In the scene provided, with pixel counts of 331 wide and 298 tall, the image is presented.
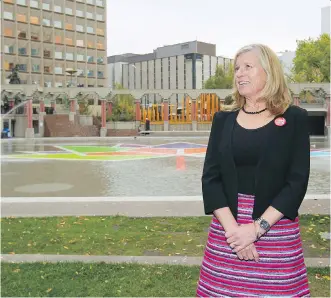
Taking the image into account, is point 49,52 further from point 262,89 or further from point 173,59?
point 262,89

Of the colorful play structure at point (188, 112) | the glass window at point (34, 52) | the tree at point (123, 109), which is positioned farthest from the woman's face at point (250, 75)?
the glass window at point (34, 52)

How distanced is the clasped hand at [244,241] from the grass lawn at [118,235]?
12.0 ft

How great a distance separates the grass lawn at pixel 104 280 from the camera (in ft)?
15.6

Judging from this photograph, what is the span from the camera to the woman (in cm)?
257

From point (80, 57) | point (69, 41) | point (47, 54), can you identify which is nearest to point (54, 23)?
point (69, 41)

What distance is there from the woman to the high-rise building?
7695cm

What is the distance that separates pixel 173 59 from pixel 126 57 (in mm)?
27700

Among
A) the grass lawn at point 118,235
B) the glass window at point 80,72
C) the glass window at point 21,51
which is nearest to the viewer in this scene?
the grass lawn at point 118,235

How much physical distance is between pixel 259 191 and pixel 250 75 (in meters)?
0.72

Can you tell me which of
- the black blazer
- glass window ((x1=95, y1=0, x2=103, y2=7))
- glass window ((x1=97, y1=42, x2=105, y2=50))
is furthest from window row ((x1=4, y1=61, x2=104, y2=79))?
the black blazer

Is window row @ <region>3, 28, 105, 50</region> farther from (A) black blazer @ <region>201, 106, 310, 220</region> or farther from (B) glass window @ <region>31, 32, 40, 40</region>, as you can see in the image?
(A) black blazer @ <region>201, 106, 310, 220</region>

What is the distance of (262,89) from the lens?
9.04 ft

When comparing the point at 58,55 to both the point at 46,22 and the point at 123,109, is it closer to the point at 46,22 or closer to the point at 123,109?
the point at 46,22

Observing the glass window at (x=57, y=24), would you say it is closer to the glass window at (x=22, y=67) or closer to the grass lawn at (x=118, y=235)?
the glass window at (x=22, y=67)
